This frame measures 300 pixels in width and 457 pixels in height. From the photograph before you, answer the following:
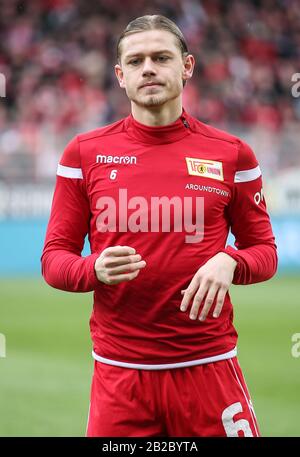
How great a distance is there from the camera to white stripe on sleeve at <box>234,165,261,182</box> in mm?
3631

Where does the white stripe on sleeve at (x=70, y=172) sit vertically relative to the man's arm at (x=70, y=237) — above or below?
above

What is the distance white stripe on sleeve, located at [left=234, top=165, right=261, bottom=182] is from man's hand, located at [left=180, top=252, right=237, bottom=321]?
453 mm

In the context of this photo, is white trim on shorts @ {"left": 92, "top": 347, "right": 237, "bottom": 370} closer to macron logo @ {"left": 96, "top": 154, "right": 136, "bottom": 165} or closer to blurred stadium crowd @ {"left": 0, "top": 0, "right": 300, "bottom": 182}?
macron logo @ {"left": 96, "top": 154, "right": 136, "bottom": 165}

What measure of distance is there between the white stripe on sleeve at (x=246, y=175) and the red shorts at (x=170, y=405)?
736 millimetres

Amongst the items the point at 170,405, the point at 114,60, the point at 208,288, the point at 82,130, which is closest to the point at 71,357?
the point at 170,405

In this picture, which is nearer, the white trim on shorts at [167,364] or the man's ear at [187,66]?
the white trim on shorts at [167,364]

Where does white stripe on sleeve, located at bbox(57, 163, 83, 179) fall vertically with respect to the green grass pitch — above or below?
above

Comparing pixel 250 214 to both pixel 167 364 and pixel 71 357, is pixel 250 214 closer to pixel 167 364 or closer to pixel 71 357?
pixel 167 364

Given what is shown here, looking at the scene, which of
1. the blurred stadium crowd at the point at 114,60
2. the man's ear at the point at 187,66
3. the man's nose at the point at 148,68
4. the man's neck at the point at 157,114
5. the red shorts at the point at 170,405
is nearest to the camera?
the red shorts at the point at 170,405

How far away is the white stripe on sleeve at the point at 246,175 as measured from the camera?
11.9ft

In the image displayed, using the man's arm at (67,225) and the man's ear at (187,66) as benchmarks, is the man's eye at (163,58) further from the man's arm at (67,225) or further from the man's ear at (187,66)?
the man's arm at (67,225)

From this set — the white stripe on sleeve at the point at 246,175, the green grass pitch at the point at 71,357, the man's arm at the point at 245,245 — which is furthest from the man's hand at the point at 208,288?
the green grass pitch at the point at 71,357

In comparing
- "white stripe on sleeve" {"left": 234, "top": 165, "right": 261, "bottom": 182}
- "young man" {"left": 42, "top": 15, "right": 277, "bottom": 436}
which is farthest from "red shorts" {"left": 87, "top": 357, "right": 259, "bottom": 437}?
"white stripe on sleeve" {"left": 234, "top": 165, "right": 261, "bottom": 182}
